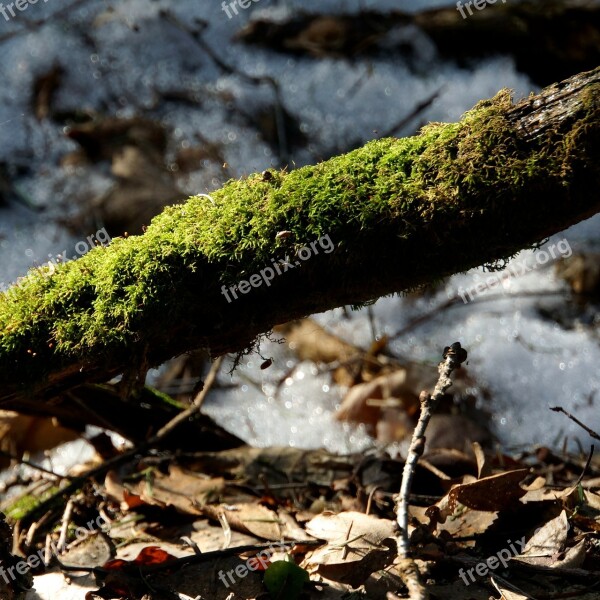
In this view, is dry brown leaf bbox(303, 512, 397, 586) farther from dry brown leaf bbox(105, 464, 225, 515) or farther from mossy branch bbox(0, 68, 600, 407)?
mossy branch bbox(0, 68, 600, 407)

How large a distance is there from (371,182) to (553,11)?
18.2 feet

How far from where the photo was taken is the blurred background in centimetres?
451

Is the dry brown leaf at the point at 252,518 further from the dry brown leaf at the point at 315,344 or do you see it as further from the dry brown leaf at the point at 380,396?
the dry brown leaf at the point at 315,344

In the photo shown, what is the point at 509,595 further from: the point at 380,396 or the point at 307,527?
the point at 380,396

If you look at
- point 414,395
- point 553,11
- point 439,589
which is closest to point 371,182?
point 439,589

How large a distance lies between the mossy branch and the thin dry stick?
0.30m

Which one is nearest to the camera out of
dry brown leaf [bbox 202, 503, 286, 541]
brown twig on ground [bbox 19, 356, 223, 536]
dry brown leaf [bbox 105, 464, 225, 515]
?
dry brown leaf [bbox 202, 503, 286, 541]

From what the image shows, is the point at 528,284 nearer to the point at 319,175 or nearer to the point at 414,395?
the point at 414,395

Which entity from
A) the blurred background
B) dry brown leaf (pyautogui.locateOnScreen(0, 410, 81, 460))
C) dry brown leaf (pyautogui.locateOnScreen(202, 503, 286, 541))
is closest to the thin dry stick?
dry brown leaf (pyautogui.locateOnScreen(202, 503, 286, 541))

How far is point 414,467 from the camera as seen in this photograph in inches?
74.4

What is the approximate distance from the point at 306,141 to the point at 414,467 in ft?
16.1

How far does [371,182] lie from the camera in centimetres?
209

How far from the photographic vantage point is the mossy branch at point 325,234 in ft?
6.41

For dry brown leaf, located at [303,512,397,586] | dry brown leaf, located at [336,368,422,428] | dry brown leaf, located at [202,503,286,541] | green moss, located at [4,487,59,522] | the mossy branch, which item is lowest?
dry brown leaf, located at [336,368,422,428]
